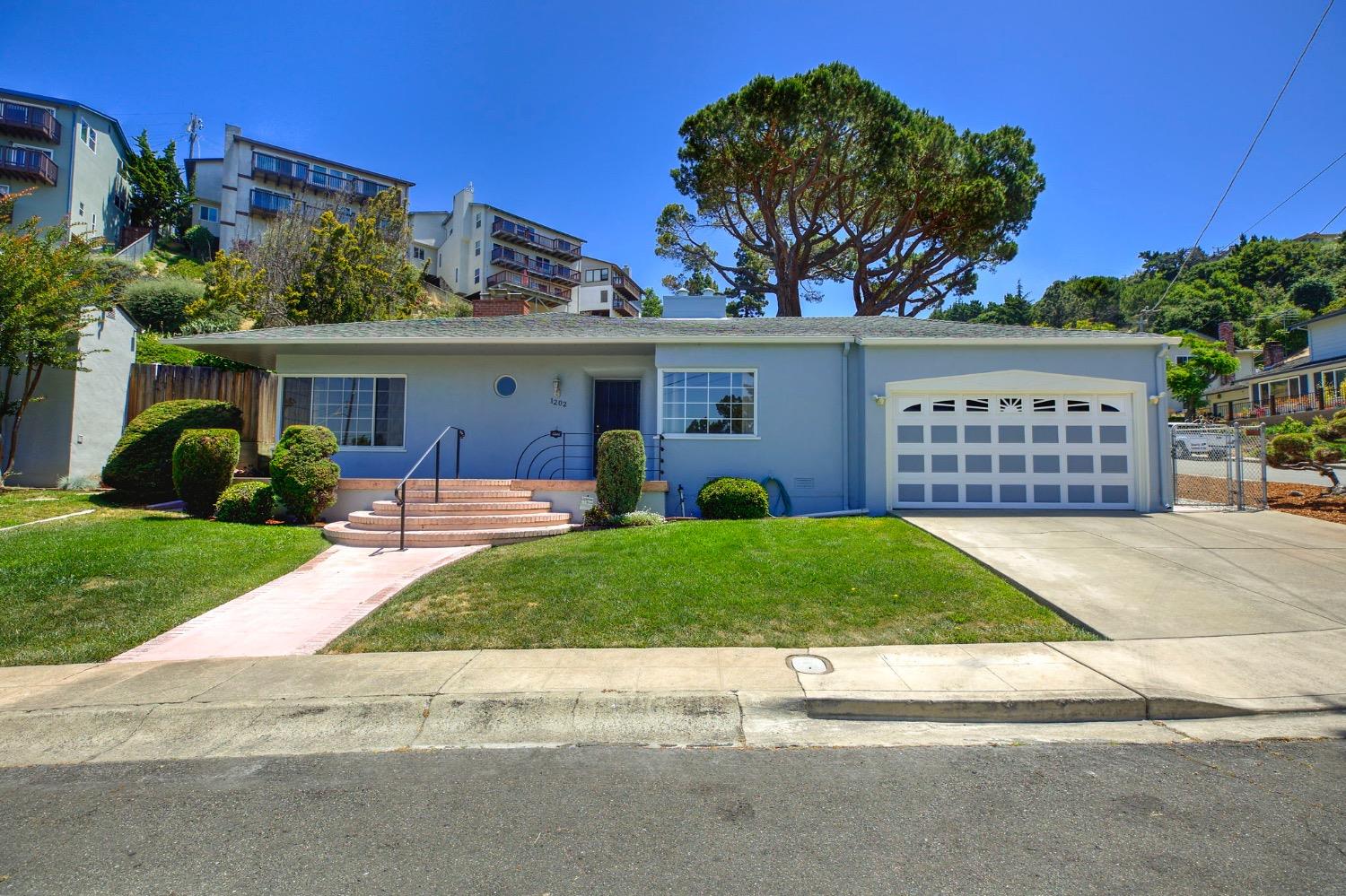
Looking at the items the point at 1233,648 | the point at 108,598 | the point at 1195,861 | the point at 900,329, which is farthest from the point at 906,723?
the point at 900,329

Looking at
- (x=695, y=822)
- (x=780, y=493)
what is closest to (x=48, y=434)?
(x=780, y=493)

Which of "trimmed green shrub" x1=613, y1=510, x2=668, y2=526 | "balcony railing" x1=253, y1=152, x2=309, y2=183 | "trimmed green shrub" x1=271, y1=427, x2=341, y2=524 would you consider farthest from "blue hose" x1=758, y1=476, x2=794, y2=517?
"balcony railing" x1=253, y1=152, x2=309, y2=183

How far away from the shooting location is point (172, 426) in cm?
1258

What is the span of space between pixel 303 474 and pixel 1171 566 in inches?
476

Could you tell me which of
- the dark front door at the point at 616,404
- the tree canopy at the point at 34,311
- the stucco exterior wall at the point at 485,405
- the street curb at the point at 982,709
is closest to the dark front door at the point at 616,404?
the dark front door at the point at 616,404

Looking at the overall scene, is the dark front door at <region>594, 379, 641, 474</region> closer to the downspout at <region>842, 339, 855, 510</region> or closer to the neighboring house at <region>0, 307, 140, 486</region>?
the downspout at <region>842, 339, 855, 510</region>

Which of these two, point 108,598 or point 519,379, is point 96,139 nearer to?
point 519,379

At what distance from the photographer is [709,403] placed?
1331cm

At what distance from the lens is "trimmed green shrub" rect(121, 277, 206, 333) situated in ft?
78.2

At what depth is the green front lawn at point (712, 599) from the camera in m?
6.39

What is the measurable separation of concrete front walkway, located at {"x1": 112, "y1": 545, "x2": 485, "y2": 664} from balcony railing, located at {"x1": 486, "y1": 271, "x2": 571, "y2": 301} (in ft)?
152

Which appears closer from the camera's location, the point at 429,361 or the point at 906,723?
the point at 906,723

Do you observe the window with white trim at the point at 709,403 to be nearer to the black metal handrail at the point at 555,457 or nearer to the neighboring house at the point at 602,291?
the black metal handrail at the point at 555,457

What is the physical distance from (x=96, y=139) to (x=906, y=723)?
166 feet
